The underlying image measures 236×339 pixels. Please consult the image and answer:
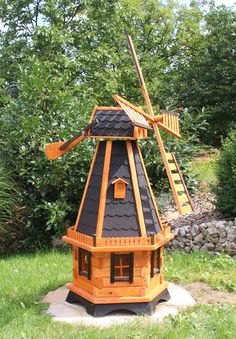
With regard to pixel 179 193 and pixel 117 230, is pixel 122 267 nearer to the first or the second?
pixel 117 230

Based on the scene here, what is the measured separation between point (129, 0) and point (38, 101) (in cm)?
1869

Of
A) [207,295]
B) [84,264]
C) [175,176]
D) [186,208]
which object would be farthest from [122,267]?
[207,295]

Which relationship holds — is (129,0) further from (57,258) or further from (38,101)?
(57,258)

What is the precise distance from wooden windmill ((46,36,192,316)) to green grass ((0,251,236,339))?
0.44m

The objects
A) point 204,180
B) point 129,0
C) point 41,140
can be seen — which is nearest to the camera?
point 41,140

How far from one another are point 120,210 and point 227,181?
3.75 metres

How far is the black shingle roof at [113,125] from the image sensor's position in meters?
5.46

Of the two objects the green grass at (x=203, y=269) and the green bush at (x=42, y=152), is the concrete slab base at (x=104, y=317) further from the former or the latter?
the green bush at (x=42, y=152)

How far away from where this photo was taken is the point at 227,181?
8508 millimetres

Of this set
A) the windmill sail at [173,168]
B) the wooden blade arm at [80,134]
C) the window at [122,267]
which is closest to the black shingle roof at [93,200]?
the wooden blade arm at [80,134]

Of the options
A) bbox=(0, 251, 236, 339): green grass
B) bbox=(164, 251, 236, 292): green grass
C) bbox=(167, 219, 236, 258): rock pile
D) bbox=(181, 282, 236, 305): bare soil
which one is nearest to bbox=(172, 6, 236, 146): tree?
bbox=(167, 219, 236, 258): rock pile

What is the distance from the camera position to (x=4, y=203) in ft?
27.8

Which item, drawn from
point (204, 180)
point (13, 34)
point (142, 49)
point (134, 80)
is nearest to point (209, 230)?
point (204, 180)

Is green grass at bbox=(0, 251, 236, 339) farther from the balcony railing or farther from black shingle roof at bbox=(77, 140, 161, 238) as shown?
black shingle roof at bbox=(77, 140, 161, 238)
